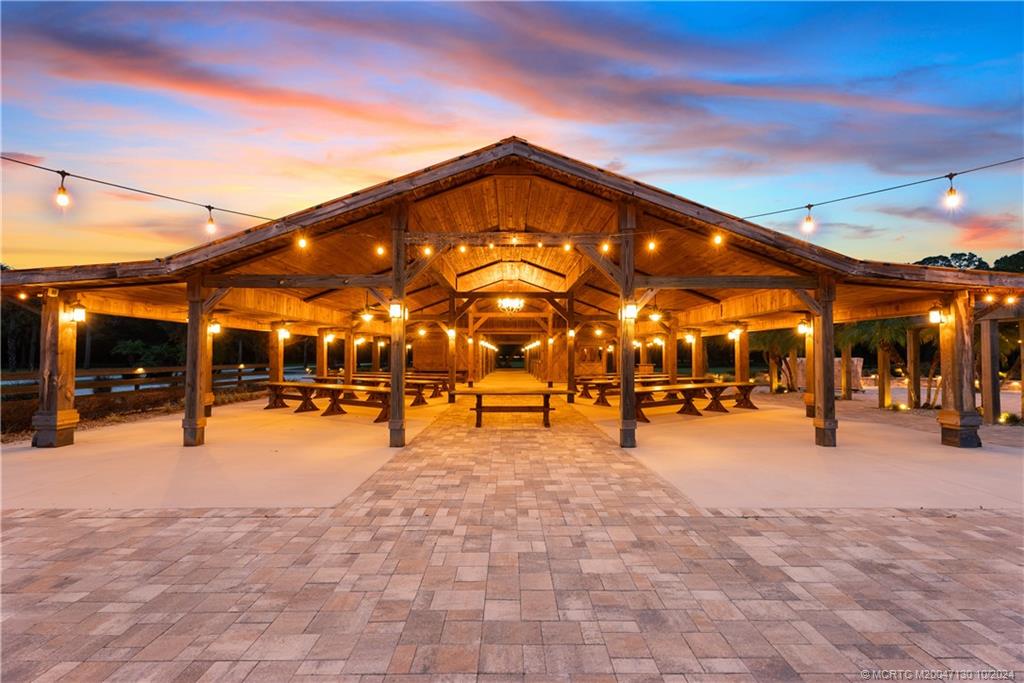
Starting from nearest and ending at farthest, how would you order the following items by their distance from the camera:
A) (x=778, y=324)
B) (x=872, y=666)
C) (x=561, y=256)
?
(x=872, y=666)
(x=561, y=256)
(x=778, y=324)

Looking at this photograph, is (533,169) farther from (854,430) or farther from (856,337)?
(856,337)

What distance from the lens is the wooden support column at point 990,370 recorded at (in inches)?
424

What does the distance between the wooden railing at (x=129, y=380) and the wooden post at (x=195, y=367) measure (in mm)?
4438

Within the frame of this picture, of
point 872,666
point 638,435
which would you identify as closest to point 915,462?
point 638,435

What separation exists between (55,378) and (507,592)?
33.6 feet

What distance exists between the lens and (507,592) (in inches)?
122

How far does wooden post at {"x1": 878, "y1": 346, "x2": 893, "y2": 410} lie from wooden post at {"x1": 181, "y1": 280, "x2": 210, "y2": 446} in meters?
19.1

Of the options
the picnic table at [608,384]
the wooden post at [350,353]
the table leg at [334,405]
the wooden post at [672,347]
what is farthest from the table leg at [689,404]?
the wooden post at [350,353]

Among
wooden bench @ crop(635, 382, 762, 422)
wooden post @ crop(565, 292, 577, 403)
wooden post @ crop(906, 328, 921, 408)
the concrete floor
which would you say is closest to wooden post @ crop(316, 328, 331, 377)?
the concrete floor

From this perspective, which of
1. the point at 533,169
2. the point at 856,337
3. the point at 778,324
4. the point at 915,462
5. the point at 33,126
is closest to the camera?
the point at 915,462

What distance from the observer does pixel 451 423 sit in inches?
433

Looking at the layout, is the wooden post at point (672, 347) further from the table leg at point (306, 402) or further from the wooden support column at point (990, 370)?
the table leg at point (306, 402)

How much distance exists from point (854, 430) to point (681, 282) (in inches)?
231

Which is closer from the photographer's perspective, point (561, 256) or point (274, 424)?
point (274, 424)
